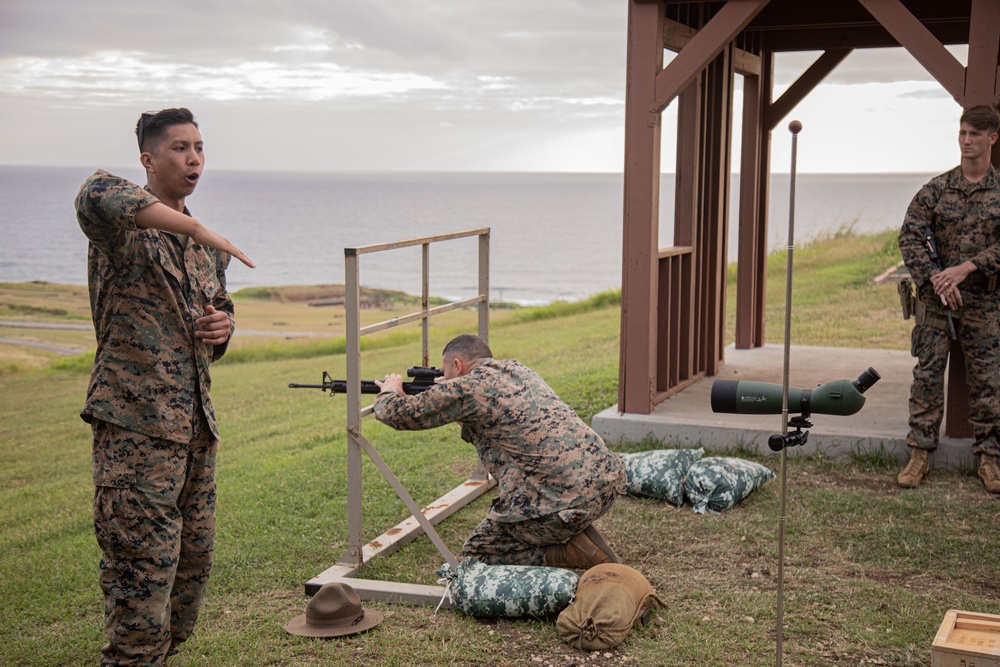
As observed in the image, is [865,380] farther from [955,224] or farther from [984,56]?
[984,56]

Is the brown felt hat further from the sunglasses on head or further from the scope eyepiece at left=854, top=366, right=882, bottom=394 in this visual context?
the scope eyepiece at left=854, top=366, right=882, bottom=394

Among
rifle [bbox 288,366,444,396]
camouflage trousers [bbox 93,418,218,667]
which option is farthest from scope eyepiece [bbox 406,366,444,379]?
camouflage trousers [bbox 93,418,218,667]

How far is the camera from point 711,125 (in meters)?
8.48

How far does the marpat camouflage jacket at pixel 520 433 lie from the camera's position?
4.51m

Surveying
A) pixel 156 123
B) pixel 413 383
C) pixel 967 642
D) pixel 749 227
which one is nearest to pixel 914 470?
pixel 967 642

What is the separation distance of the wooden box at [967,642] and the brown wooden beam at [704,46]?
4042 mm

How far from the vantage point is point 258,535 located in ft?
18.6

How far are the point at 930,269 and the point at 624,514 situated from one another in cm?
226

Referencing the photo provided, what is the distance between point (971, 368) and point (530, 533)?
308 cm

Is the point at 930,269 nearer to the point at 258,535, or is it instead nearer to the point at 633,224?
the point at 633,224

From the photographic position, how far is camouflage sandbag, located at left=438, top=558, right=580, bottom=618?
14.1 feet

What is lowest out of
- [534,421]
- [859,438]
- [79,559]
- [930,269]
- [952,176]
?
[79,559]

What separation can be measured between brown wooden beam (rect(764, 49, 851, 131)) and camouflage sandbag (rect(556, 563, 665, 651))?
21.6 feet

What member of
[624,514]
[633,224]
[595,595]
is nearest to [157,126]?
[595,595]
